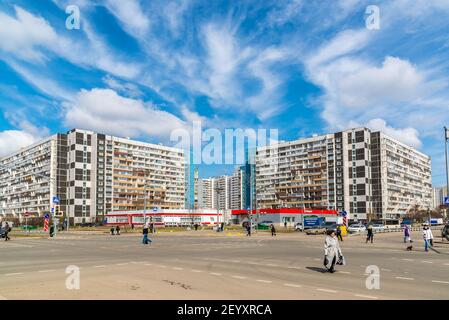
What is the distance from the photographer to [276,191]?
148250 millimetres

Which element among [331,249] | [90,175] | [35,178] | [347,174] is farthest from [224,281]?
[35,178]

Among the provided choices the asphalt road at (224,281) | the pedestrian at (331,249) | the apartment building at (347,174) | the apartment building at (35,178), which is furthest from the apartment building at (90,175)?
the pedestrian at (331,249)

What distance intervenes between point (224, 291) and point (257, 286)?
127 centimetres

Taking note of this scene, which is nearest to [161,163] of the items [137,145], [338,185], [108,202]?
[137,145]

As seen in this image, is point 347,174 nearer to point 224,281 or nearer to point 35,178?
point 35,178

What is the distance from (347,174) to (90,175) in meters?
80.0

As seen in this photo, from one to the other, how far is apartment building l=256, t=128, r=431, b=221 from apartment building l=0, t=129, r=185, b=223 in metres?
35.9

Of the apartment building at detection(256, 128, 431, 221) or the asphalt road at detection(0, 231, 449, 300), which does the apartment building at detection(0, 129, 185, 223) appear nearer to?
the apartment building at detection(256, 128, 431, 221)

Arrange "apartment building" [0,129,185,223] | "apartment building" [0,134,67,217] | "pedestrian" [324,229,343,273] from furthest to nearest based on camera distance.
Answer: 1. "apartment building" [0,134,67,217]
2. "apartment building" [0,129,185,223]
3. "pedestrian" [324,229,343,273]

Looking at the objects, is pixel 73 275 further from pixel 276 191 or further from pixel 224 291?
pixel 276 191

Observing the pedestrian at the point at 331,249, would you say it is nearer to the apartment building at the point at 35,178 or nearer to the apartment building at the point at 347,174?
the apartment building at the point at 347,174

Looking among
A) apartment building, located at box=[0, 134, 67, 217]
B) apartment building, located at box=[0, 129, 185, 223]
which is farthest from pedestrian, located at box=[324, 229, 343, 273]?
apartment building, located at box=[0, 129, 185, 223]

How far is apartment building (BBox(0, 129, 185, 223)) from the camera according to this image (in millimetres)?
129750

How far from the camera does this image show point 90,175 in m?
132
